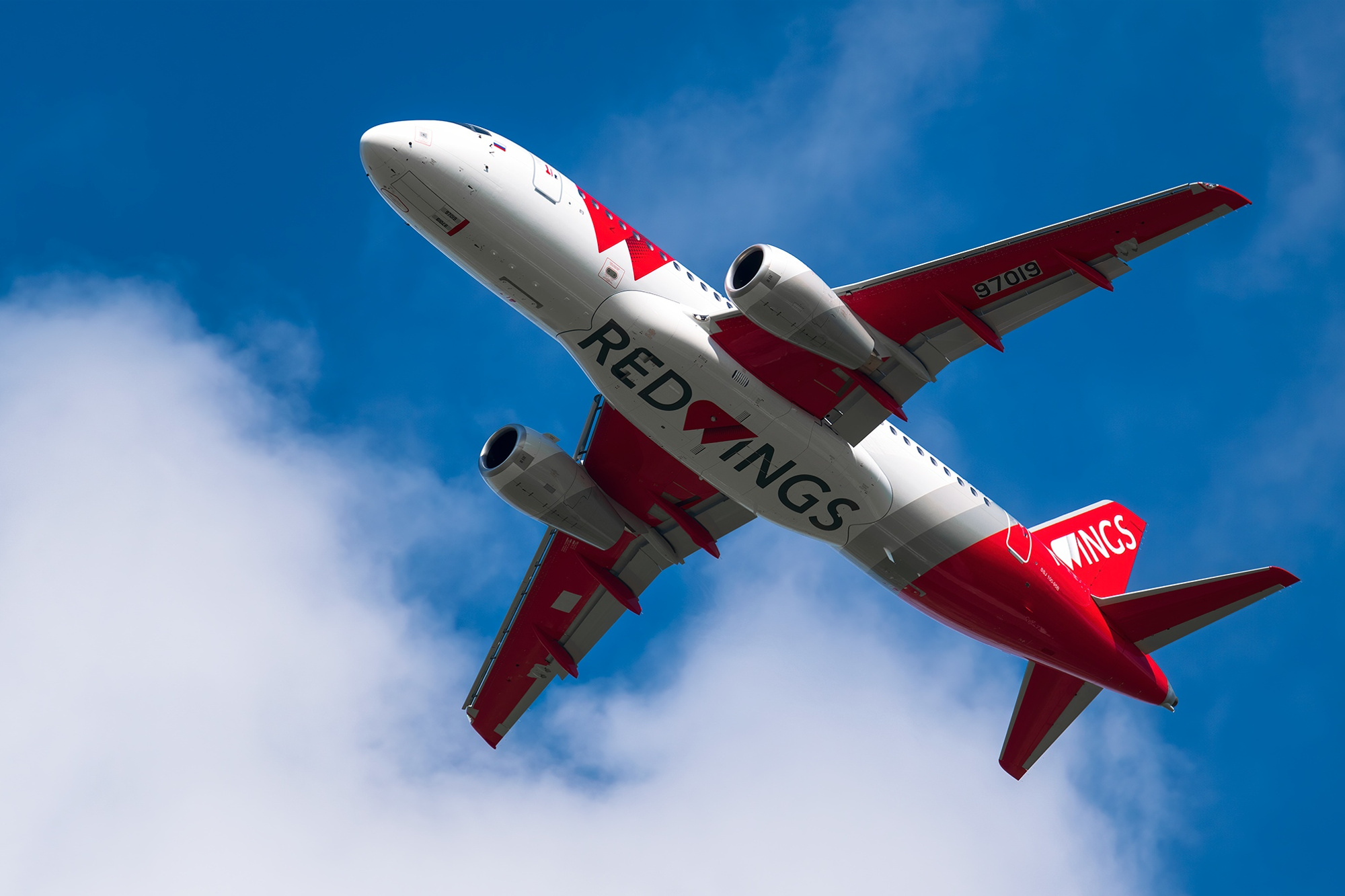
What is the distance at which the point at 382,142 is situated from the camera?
25.1 m

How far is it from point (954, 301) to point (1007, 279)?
1.21m

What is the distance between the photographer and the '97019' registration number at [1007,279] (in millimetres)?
25594

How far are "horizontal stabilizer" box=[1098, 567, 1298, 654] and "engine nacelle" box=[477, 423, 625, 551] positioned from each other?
1292 centimetres

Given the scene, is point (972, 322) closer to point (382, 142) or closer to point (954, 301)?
point (954, 301)

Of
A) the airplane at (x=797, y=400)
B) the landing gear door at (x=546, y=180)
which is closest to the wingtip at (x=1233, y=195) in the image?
the airplane at (x=797, y=400)

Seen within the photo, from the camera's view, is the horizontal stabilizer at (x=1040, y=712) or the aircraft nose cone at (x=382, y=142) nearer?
the aircraft nose cone at (x=382, y=142)

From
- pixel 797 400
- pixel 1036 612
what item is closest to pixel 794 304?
pixel 797 400

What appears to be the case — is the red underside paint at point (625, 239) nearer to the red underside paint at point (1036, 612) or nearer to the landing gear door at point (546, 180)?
the landing gear door at point (546, 180)

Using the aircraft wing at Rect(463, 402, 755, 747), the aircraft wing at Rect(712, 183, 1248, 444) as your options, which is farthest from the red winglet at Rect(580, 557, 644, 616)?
the aircraft wing at Rect(712, 183, 1248, 444)

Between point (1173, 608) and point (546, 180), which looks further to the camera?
point (1173, 608)

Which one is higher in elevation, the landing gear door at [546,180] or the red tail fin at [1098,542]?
the landing gear door at [546,180]

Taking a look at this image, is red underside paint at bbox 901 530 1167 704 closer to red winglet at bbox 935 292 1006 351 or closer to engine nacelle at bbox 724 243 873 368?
red winglet at bbox 935 292 1006 351

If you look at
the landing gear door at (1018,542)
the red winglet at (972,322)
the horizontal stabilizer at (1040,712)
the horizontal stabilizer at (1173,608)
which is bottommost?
the horizontal stabilizer at (1040,712)

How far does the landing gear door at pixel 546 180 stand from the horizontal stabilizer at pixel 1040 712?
1776 centimetres
